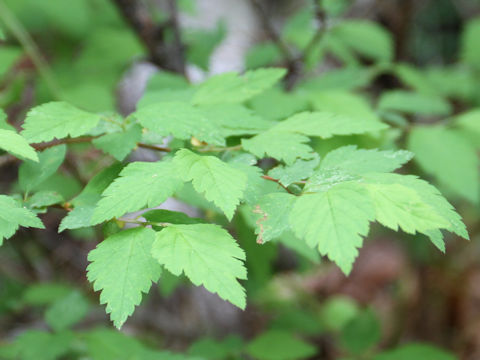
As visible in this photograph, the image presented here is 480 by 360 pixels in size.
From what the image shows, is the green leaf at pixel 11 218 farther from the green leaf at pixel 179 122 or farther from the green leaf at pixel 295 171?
the green leaf at pixel 295 171

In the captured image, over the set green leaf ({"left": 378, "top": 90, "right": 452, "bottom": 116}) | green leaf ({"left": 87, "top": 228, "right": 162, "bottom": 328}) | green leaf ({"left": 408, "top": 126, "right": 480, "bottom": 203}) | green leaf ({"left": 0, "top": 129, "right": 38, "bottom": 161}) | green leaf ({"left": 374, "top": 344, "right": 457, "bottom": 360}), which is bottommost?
green leaf ({"left": 374, "top": 344, "right": 457, "bottom": 360})

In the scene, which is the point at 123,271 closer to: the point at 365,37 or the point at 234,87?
the point at 234,87

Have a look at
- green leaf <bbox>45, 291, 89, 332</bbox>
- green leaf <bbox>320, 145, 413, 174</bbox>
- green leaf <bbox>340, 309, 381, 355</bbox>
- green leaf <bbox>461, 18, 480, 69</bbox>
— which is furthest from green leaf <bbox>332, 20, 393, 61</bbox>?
green leaf <bbox>45, 291, 89, 332</bbox>

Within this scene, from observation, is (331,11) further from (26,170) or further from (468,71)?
(26,170)

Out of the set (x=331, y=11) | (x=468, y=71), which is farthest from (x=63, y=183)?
(x=468, y=71)

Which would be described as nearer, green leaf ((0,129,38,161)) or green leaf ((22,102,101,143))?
green leaf ((0,129,38,161))

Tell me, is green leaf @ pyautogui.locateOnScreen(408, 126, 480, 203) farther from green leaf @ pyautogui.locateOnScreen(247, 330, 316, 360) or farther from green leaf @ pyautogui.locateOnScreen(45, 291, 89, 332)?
green leaf @ pyautogui.locateOnScreen(45, 291, 89, 332)
